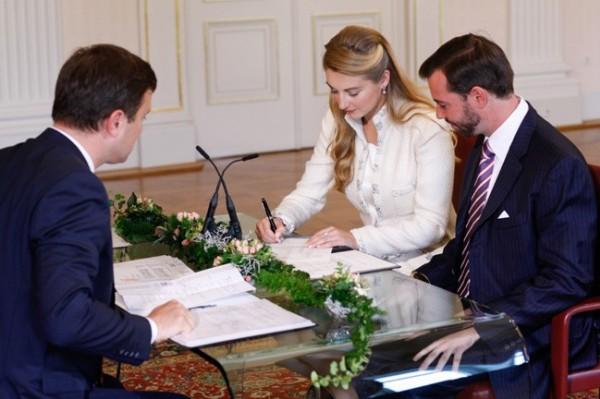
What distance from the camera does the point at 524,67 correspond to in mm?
9961

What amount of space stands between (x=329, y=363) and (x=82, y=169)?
70 centimetres

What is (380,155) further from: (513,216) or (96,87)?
(96,87)

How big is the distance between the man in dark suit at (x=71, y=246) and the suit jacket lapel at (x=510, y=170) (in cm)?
100

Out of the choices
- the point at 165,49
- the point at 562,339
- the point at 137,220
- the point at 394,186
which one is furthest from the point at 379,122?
the point at 165,49

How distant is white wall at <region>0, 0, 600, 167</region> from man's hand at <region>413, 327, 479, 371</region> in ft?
18.8

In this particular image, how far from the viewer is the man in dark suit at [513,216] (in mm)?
3162

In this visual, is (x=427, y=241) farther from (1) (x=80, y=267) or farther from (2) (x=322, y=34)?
(2) (x=322, y=34)

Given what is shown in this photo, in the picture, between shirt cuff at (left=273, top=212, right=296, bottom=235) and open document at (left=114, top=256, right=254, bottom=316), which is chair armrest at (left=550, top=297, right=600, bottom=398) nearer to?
open document at (left=114, top=256, right=254, bottom=316)

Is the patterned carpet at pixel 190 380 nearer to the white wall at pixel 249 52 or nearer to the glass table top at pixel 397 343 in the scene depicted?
the glass table top at pixel 397 343

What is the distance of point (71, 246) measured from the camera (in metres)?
2.48

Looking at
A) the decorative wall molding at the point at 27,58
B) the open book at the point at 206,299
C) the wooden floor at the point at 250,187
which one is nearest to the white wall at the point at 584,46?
the wooden floor at the point at 250,187

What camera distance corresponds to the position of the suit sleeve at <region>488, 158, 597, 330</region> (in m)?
3.16

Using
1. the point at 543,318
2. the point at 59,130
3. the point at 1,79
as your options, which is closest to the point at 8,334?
the point at 59,130

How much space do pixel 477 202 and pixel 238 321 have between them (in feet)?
3.25
